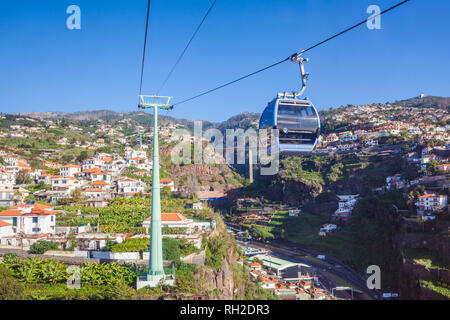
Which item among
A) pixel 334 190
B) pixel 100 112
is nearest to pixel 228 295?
pixel 334 190

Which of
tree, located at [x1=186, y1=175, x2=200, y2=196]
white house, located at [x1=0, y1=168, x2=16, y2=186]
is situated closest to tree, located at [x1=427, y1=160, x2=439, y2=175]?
tree, located at [x1=186, y1=175, x2=200, y2=196]

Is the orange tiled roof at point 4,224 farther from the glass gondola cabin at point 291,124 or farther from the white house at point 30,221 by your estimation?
the glass gondola cabin at point 291,124

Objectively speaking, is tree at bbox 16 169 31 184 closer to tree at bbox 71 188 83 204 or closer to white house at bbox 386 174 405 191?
tree at bbox 71 188 83 204

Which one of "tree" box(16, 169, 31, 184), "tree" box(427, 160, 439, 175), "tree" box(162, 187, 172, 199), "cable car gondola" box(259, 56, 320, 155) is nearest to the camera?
"cable car gondola" box(259, 56, 320, 155)

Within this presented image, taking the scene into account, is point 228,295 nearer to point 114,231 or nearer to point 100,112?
point 114,231

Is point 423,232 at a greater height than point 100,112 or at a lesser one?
lesser

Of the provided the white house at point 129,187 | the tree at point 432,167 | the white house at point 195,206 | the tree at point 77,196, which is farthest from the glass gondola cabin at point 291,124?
the tree at point 432,167

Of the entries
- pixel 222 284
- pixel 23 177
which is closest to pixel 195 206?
pixel 222 284

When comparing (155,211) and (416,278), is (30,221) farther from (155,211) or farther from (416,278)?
(416,278)
